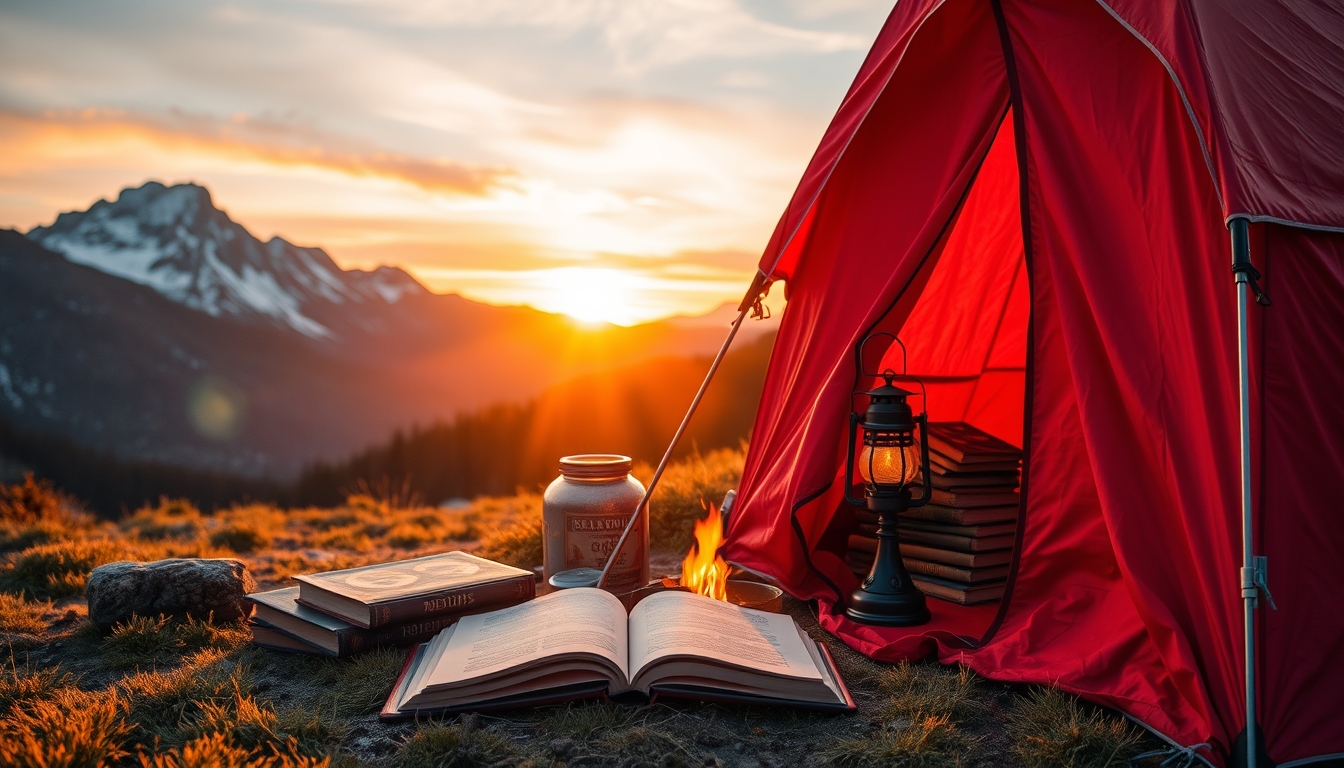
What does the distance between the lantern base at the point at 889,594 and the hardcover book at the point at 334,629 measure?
1586mm

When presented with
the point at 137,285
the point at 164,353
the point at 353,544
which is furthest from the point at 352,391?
the point at 353,544

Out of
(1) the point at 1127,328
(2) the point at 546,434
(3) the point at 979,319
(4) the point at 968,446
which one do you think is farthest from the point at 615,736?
(2) the point at 546,434

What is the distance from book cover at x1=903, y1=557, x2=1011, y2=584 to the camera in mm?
3504

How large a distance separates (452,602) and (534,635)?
67 cm

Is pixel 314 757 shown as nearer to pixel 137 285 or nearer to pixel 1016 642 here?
pixel 1016 642

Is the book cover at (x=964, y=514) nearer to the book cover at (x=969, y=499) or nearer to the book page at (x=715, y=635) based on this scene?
the book cover at (x=969, y=499)

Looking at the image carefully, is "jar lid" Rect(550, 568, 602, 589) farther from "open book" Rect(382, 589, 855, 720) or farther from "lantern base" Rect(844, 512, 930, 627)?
"lantern base" Rect(844, 512, 930, 627)

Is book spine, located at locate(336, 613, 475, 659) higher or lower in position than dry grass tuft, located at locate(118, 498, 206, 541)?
higher

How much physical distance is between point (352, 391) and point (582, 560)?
4204 inches

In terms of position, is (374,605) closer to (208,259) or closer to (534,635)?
(534,635)

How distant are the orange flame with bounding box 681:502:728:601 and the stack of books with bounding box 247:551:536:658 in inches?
28.4

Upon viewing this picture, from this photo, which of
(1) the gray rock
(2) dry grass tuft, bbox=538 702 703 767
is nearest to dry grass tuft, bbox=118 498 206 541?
(1) the gray rock

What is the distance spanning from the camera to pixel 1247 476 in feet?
7.06

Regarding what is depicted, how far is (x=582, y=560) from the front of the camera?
3473 millimetres
